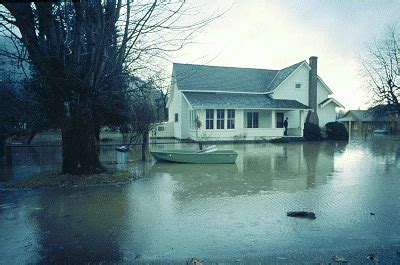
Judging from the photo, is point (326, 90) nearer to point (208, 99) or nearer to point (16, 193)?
point (208, 99)

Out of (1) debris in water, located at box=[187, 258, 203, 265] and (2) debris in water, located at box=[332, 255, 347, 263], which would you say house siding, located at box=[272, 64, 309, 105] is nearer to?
(2) debris in water, located at box=[332, 255, 347, 263]

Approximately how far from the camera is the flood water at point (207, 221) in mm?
4789

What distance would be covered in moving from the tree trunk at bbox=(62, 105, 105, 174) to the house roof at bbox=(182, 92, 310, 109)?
15.1m

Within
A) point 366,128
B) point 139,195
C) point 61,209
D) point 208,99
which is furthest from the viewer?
point 366,128

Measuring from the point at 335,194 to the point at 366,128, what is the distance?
63.2 metres

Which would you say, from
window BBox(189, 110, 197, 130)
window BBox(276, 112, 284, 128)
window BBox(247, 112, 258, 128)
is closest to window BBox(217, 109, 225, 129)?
window BBox(189, 110, 197, 130)

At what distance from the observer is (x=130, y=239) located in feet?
17.5

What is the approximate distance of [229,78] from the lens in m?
31.8

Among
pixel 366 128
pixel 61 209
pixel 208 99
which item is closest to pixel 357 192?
pixel 61 209

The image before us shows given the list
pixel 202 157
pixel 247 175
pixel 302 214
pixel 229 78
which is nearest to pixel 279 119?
pixel 229 78

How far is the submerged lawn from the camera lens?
9.76 m

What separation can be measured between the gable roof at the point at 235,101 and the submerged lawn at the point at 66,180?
15.4 m

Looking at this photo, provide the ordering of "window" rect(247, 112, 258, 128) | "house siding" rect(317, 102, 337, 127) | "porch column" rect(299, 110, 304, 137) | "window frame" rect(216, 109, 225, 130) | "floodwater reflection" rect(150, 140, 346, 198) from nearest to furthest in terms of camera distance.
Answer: "floodwater reflection" rect(150, 140, 346, 198) → "window frame" rect(216, 109, 225, 130) → "porch column" rect(299, 110, 304, 137) → "window" rect(247, 112, 258, 128) → "house siding" rect(317, 102, 337, 127)

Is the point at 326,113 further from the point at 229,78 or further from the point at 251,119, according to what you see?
the point at 229,78
